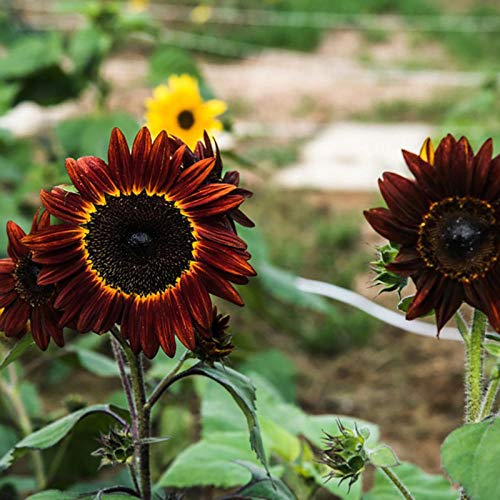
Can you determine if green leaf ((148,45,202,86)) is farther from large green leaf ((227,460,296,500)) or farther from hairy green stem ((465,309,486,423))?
hairy green stem ((465,309,486,423))

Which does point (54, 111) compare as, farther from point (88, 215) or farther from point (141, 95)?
point (88, 215)

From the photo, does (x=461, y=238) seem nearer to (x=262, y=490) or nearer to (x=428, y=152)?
(x=428, y=152)

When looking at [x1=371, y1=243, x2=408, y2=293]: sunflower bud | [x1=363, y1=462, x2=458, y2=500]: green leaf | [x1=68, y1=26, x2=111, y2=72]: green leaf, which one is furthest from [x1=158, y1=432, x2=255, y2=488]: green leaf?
[x1=68, y1=26, x2=111, y2=72]: green leaf

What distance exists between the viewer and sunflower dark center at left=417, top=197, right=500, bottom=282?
0.62m

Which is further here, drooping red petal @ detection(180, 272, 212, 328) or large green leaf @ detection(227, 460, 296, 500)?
large green leaf @ detection(227, 460, 296, 500)

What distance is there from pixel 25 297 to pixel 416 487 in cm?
48

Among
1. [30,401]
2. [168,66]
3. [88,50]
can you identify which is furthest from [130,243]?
[168,66]

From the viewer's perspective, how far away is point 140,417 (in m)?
0.79

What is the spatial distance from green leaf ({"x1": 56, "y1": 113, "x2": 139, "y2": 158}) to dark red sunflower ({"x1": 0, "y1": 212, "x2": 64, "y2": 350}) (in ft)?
2.81

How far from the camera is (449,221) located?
2.07 ft

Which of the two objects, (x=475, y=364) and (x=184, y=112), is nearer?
(x=475, y=364)

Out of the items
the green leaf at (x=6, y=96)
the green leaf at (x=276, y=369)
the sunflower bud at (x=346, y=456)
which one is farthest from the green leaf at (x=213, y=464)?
the green leaf at (x=6, y=96)

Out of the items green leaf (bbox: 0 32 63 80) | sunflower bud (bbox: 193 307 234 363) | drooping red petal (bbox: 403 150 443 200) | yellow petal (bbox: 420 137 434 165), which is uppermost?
green leaf (bbox: 0 32 63 80)

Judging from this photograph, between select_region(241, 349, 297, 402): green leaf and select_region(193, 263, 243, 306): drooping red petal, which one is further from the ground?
select_region(241, 349, 297, 402): green leaf
